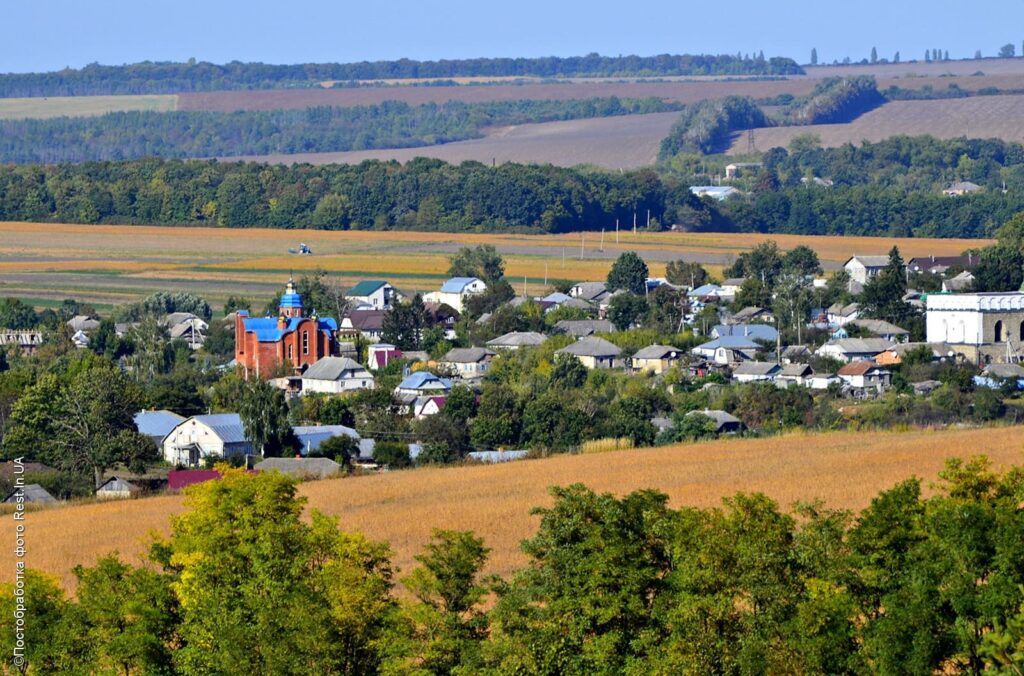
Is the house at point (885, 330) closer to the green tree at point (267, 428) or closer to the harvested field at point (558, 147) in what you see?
the green tree at point (267, 428)

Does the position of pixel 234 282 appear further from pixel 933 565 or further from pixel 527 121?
pixel 527 121

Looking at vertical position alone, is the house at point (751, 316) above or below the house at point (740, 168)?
below

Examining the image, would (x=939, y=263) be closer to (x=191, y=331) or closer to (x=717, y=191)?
(x=191, y=331)

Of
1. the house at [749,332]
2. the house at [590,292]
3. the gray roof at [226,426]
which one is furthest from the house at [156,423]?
the house at [590,292]

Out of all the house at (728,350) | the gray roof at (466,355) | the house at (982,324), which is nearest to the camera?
the gray roof at (466,355)

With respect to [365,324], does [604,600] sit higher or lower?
higher

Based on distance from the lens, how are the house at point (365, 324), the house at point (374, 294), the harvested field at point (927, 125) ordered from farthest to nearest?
the harvested field at point (927, 125) → the house at point (374, 294) → the house at point (365, 324)

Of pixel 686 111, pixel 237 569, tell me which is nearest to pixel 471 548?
pixel 237 569

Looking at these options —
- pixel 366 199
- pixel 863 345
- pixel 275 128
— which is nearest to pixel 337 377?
pixel 863 345
